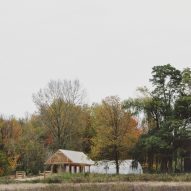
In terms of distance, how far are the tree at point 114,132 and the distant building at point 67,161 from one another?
10.5m

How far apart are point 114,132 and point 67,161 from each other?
49.9ft

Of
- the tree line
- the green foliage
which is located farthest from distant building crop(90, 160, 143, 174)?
the green foliage

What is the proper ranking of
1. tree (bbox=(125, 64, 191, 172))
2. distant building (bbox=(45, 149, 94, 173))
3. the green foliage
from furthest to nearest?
distant building (bbox=(45, 149, 94, 173)) → the green foliage → tree (bbox=(125, 64, 191, 172))

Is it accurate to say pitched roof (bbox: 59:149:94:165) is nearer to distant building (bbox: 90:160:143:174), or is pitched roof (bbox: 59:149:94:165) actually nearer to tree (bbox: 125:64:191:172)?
distant building (bbox: 90:160:143:174)

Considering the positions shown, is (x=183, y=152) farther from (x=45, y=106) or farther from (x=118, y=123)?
(x=45, y=106)

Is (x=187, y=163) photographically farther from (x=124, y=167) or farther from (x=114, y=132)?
(x=124, y=167)

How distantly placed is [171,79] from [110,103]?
9.63 metres

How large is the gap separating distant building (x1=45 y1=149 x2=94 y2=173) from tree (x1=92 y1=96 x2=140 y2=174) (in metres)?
10.5

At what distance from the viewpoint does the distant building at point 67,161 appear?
80312mm

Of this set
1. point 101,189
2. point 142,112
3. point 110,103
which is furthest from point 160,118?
point 101,189

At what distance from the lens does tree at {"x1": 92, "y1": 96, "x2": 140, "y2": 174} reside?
6775cm

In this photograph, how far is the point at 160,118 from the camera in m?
71.3

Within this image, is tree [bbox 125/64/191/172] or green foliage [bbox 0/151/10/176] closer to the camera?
tree [bbox 125/64/191/172]

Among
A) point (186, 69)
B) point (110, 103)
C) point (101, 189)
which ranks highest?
point (186, 69)
